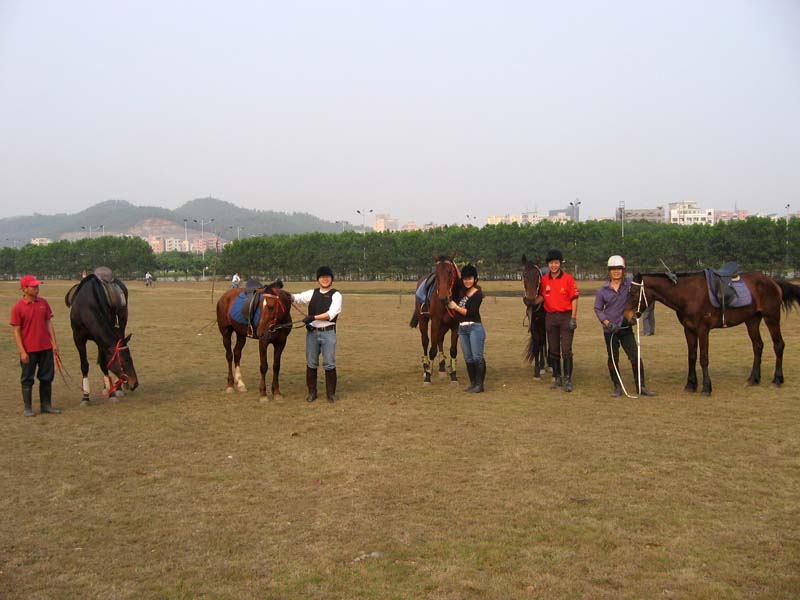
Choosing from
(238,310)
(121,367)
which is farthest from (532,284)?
(121,367)

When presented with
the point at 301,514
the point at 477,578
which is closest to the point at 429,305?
the point at 301,514

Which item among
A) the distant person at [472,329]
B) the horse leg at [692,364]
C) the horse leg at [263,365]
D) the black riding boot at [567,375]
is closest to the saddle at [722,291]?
the horse leg at [692,364]

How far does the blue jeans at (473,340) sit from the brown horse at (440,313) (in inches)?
20.3

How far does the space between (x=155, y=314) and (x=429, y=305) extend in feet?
71.0

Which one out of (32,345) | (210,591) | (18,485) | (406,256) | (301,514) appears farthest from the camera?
(406,256)

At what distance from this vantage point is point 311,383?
36.5 feet

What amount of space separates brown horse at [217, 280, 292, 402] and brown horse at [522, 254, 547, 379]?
168 inches

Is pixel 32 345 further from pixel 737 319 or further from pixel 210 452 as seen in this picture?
pixel 737 319

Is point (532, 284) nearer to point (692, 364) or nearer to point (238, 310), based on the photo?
point (692, 364)

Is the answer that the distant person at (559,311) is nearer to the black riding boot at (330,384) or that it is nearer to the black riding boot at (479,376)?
the black riding boot at (479,376)

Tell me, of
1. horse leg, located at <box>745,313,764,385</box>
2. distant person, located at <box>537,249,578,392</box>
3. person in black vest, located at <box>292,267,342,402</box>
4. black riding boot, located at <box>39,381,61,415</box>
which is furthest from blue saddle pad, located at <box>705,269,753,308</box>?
black riding boot, located at <box>39,381,61,415</box>

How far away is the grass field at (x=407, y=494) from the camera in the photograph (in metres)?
4.89

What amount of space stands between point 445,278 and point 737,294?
488 centimetres

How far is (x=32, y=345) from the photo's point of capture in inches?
406
